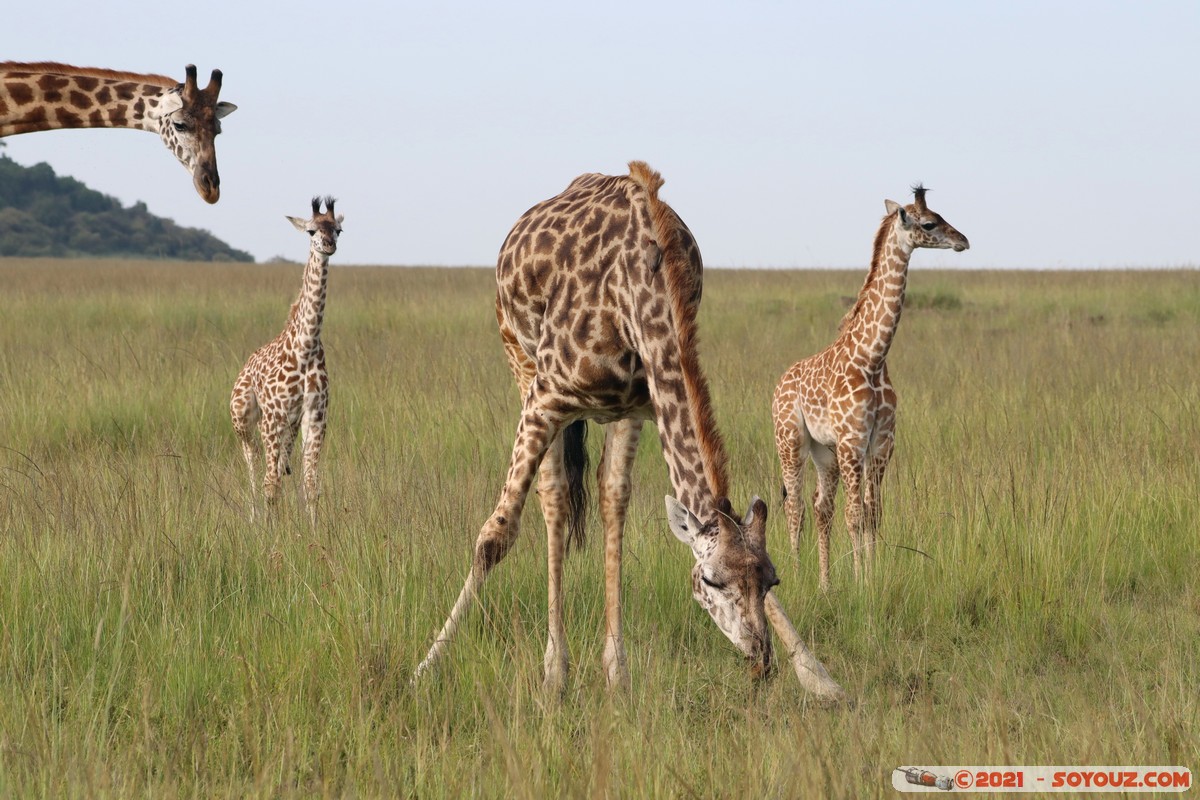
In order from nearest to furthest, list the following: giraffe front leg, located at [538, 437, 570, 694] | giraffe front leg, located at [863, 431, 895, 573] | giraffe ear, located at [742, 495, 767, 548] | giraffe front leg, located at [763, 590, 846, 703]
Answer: giraffe ear, located at [742, 495, 767, 548]
giraffe front leg, located at [763, 590, 846, 703]
giraffe front leg, located at [538, 437, 570, 694]
giraffe front leg, located at [863, 431, 895, 573]

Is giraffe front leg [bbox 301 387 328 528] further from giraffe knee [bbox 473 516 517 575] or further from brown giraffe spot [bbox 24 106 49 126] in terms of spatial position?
brown giraffe spot [bbox 24 106 49 126]

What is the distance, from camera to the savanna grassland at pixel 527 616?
3516 millimetres

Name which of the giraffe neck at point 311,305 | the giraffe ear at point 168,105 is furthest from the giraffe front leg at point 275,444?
the giraffe ear at point 168,105

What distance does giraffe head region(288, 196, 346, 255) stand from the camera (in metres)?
7.50

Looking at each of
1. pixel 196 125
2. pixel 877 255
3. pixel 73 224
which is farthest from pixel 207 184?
pixel 73 224

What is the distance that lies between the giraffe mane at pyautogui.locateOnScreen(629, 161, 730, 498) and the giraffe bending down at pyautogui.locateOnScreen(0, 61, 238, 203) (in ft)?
6.30

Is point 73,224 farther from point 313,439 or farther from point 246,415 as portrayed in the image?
point 313,439

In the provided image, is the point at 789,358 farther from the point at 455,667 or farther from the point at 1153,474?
the point at 455,667

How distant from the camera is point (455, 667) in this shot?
4.32 meters

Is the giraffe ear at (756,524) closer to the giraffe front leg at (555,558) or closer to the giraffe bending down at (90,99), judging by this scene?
the giraffe front leg at (555,558)

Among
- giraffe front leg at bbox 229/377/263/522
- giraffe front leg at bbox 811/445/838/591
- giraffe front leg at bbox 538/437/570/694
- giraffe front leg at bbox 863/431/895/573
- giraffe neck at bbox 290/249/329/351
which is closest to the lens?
giraffe front leg at bbox 538/437/570/694

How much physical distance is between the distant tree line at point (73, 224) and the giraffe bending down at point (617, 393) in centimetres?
5630

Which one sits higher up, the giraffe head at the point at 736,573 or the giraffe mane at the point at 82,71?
the giraffe mane at the point at 82,71

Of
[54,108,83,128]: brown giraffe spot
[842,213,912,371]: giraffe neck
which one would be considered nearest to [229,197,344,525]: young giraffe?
[54,108,83,128]: brown giraffe spot
